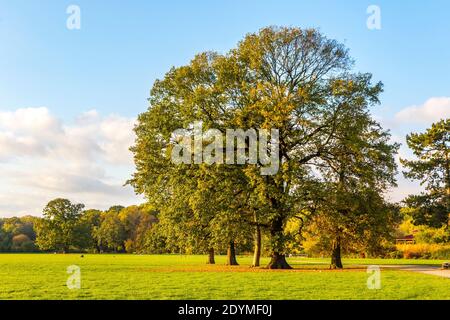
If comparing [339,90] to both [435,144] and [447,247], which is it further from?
[447,247]

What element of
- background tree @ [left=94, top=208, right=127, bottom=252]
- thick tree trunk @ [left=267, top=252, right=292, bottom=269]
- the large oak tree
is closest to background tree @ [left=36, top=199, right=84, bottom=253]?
background tree @ [left=94, top=208, right=127, bottom=252]

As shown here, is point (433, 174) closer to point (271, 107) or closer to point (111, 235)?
point (271, 107)

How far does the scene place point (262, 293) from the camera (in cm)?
1752

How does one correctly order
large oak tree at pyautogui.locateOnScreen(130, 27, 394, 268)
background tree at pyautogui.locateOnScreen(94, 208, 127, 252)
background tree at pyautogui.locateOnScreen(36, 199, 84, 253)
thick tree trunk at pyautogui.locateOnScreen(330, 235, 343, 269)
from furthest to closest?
background tree at pyautogui.locateOnScreen(94, 208, 127, 252)
background tree at pyautogui.locateOnScreen(36, 199, 84, 253)
thick tree trunk at pyautogui.locateOnScreen(330, 235, 343, 269)
large oak tree at pyautogui.locateOnScreen(130, 27, 394, 268)

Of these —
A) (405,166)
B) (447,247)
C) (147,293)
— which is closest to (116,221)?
(447,247)

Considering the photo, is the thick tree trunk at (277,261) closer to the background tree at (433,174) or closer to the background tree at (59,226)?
the background tree at (433,174)

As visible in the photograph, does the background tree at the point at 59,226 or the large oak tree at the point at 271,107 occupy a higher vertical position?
the large oak tree at the point at 271,107

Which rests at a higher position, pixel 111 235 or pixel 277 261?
pixel 277 261

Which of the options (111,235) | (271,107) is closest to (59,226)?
A: (111,235)

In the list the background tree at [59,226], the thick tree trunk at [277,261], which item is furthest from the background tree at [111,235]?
the thick tree trunk at [277,261]

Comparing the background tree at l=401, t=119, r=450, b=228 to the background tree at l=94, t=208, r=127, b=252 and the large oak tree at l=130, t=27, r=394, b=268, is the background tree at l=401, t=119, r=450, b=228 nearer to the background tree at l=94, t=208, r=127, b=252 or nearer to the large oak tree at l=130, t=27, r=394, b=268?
the large oak tree at l=130, t=27, r=394, b=268

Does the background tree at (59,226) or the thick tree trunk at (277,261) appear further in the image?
the background tree at (59,226)

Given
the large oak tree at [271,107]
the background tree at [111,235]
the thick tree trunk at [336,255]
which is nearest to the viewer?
the large oak tree at [271,107]
